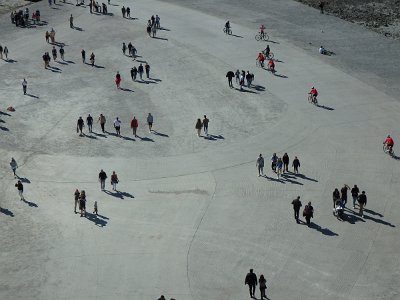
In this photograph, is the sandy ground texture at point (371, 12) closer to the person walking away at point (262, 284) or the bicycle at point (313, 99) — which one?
the bicycle at point (313, 99)

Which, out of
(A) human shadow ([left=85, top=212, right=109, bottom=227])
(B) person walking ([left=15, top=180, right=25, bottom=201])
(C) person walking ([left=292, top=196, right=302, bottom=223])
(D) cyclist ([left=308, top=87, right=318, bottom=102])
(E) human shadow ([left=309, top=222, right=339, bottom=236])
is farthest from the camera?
(D) cyclist ([left=308, top=87, right=318, bottom=102])

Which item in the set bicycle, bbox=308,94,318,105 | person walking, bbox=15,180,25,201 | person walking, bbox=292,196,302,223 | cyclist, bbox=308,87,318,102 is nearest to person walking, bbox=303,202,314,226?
person walking, bbox=292,196,302,223

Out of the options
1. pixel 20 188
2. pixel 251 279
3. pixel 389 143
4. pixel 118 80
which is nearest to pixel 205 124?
pixel 118 80

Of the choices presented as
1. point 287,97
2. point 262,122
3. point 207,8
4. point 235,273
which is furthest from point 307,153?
point 207,8

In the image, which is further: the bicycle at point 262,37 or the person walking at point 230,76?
the bicycle at point 262,37

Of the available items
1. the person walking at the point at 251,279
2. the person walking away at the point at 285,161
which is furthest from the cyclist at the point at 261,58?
the person walking at the point at 251,279

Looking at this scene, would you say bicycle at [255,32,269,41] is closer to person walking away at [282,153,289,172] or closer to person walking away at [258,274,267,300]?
person walking away at [282,153,289,172]

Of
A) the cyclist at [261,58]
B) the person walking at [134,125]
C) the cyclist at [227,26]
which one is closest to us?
the person walking at [134,125]

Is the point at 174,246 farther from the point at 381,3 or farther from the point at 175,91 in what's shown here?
the point at 381,3
